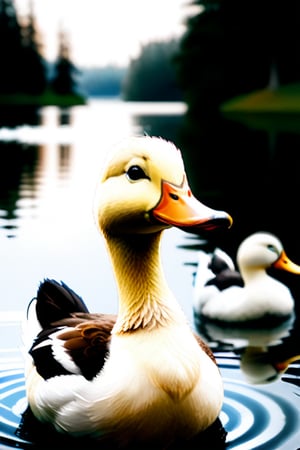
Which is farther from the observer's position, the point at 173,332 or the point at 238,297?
the point at 238,297

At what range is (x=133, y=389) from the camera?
4.50 metres

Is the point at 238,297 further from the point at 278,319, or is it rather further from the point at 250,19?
the point at 250,19

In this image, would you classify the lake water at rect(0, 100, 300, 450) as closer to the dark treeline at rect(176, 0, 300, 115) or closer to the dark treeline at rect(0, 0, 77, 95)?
the dark treeline at rect(176, 0, 300, 115)

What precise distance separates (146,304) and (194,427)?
0.68 meters

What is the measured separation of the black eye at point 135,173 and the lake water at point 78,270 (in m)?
1.63

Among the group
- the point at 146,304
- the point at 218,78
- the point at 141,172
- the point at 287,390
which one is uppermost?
the point at 218,78

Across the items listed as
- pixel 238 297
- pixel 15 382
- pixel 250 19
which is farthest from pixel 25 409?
pixel 250 19

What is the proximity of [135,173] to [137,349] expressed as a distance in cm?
88

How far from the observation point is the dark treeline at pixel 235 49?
52062mm

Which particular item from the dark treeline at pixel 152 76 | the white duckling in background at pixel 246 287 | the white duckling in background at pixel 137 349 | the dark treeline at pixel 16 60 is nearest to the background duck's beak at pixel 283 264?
the white duckling in background at pixel 246 287

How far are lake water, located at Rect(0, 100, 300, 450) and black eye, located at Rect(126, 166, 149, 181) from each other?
1631 mm

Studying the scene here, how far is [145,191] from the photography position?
14.3 ft

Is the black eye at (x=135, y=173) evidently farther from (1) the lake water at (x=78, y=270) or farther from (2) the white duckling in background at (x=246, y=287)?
(2) the white duckling in background at (x=246, y=287)

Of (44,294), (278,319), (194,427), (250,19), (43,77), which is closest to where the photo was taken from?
(194,427)
